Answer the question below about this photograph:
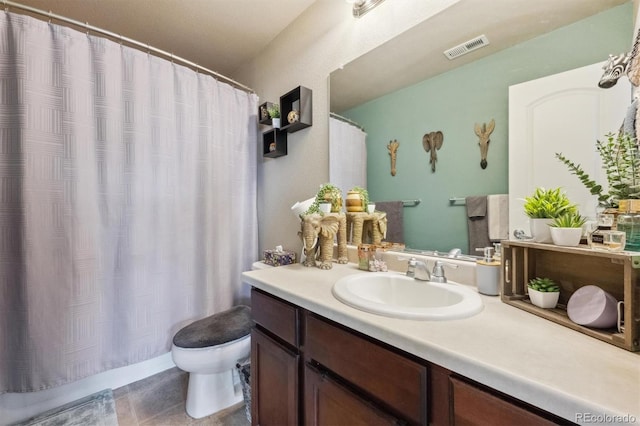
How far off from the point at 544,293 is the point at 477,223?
35 cm

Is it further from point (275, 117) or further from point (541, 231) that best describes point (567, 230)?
point (275, 117)

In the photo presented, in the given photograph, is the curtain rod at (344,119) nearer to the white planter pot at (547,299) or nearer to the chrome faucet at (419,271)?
the chrome faucet at (419,271)

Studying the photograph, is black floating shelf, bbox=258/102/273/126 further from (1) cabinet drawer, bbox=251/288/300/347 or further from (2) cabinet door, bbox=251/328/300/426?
(2) cabinet door, bbox=251/328/300/426

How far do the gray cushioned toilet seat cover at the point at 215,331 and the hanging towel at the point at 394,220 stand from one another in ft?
2.76

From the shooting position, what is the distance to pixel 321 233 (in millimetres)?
1195

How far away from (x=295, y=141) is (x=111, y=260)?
1.26m

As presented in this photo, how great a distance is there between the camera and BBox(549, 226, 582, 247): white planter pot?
0.63 m

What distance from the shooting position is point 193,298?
65.1 inches

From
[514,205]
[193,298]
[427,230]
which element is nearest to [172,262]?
[193,298]

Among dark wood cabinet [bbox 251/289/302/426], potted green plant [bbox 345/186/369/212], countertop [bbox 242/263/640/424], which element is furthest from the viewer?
potted green plant [bbox 345/186/369/212]

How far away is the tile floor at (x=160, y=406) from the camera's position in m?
1.31

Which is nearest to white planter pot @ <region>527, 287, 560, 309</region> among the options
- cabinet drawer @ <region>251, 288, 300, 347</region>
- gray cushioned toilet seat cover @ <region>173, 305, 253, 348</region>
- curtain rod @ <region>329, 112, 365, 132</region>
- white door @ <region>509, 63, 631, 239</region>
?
white door @ <region>509, 63, 631, 239</region>

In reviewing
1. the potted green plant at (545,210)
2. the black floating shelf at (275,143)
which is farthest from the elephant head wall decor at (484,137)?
the black floating shelf at (275,143)

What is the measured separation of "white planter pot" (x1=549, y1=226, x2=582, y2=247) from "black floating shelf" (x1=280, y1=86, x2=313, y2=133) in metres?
1.29
